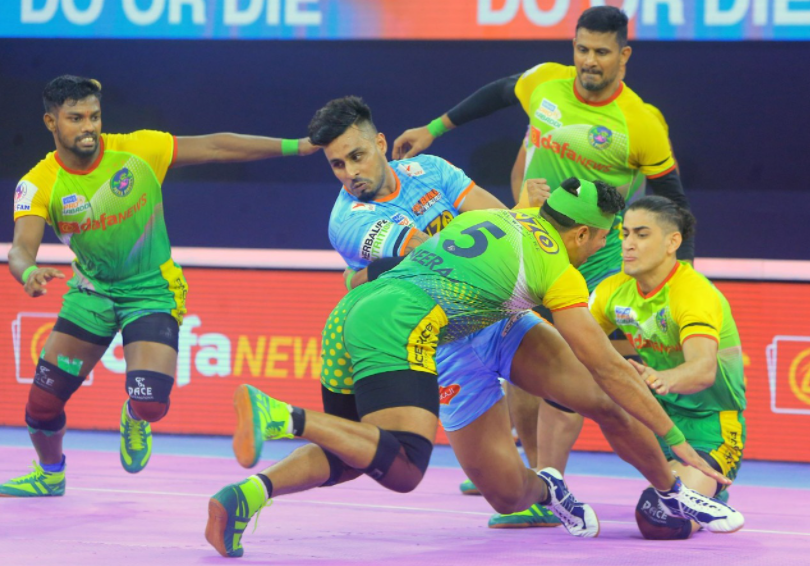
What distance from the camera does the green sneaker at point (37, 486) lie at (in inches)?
239

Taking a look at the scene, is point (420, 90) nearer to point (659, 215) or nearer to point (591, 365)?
point (659, 215)

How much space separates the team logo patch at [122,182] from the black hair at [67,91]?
43cm

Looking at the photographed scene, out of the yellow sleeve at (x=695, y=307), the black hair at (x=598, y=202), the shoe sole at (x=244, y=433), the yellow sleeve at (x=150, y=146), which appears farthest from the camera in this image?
the yellow sleeve at (x=150, y=146)

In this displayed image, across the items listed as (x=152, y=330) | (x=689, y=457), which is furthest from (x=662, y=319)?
(x=152, y=330)

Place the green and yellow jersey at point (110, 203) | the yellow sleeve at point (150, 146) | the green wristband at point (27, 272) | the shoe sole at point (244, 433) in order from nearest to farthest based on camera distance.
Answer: the shoe sole at point (244, 433) → the green wristband at point (27, 272) → the green and yellow jersey at point (110, 203) → the yellow sleeve at point (150, 146)

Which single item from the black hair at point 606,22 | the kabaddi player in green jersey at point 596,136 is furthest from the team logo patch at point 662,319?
the black hair at point 606,22

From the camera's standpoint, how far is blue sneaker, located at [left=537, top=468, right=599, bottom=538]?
5.18 m

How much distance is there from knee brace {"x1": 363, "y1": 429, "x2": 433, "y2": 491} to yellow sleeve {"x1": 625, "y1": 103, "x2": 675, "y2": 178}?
2.45 m

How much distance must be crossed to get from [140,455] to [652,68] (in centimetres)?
422

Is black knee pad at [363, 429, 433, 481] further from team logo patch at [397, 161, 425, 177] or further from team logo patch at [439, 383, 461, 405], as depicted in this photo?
team logo patch at [397, 161, 425, 177]

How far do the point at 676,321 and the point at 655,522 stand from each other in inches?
37.0

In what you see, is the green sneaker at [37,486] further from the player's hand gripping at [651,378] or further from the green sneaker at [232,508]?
the player's hand gripping at [651,378]

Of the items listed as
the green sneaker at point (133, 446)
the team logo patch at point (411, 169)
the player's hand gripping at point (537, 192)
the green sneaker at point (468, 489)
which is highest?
the team logo patch at point (411, 169)

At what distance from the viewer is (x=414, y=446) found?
4328 mm
